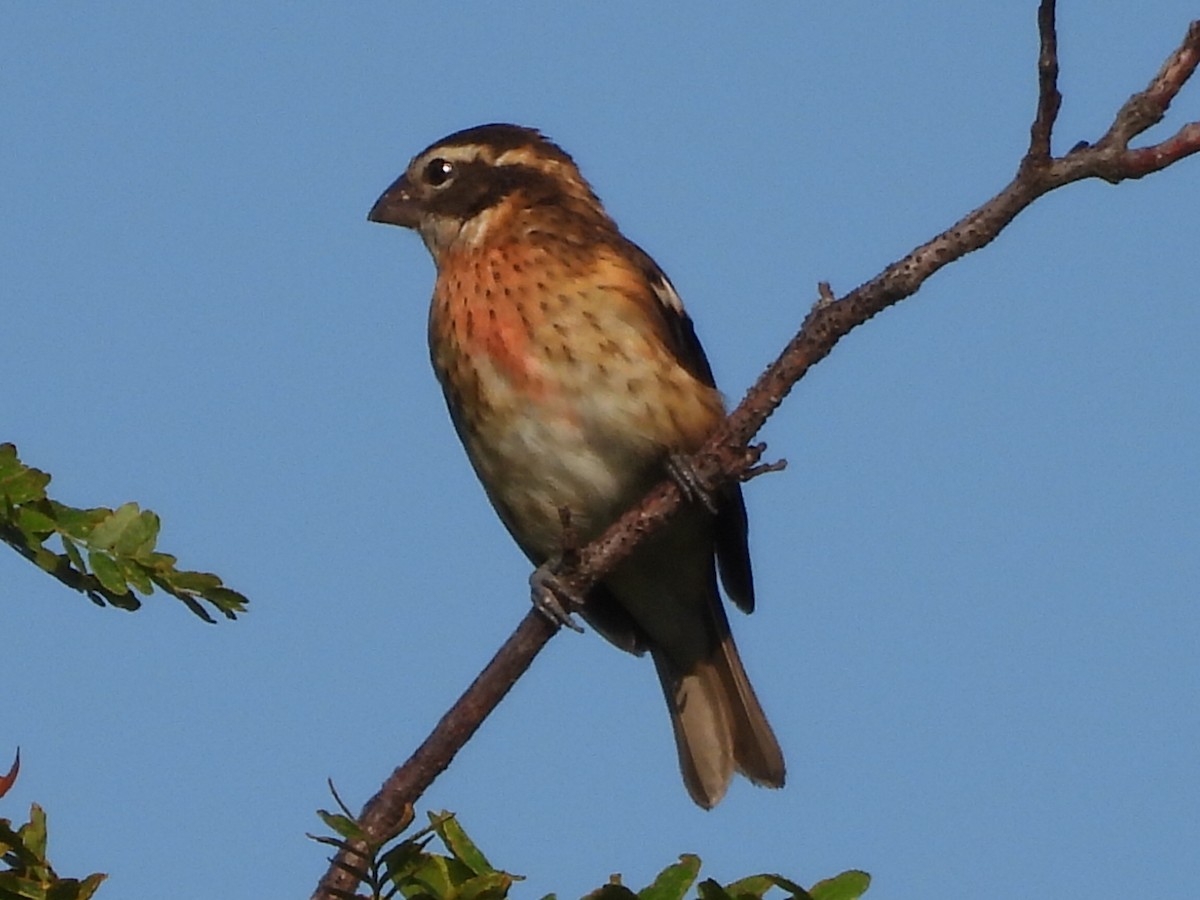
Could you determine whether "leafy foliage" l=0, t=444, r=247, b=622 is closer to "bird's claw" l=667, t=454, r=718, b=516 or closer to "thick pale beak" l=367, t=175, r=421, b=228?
"bird's claw" l=667, t=454, r=718, b=516

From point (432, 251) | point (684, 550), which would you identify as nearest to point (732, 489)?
point (684, 550)

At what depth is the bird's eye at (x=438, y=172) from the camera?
7453 mm

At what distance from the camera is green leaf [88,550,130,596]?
141 inches

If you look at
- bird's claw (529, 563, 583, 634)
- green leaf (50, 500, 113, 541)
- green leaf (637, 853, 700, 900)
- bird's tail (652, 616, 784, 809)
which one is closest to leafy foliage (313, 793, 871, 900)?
green leaf (637, 853, 700, 900)

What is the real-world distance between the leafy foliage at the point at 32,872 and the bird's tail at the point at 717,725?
4300mm

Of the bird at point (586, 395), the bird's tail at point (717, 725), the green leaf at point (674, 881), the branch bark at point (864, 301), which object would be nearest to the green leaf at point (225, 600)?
the branch bark at point (864, 301)

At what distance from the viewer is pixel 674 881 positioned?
3.47 m

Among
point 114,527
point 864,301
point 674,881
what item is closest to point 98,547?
point 114,527

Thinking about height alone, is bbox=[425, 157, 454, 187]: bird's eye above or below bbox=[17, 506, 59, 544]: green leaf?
above

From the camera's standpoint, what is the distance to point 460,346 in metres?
6.61

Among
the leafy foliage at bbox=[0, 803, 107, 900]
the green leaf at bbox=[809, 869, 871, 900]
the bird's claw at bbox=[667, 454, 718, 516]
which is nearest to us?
the leafy foliage at bbox=[0, 803, 107, 900]

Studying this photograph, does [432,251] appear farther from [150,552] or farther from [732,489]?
[150,552]

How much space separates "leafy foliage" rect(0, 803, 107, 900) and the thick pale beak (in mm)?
4447

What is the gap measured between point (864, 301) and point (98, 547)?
168cm
